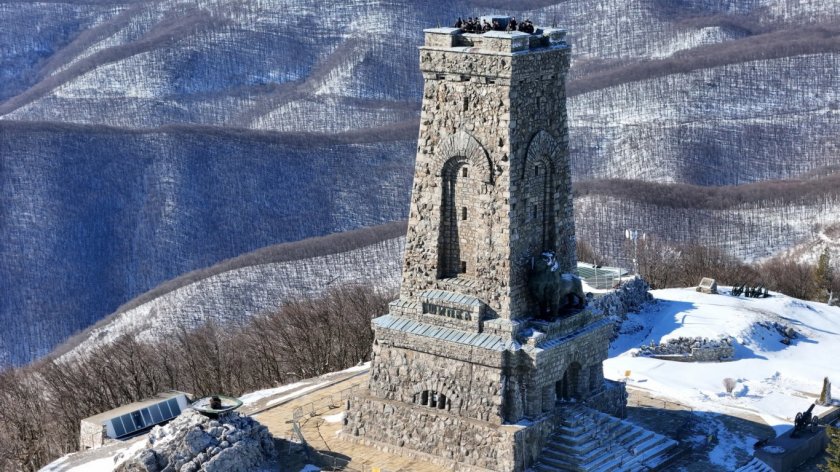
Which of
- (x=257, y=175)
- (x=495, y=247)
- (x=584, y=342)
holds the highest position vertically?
(x=495, y=247)

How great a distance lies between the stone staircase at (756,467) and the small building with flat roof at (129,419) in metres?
21.7

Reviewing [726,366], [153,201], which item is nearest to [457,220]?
[726,366]

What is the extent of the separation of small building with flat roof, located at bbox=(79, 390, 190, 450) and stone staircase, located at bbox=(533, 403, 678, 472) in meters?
16.5

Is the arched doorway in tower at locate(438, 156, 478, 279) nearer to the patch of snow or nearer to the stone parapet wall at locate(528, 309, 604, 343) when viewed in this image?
the stone parapet wall at locate(528, 309, 604, 343)

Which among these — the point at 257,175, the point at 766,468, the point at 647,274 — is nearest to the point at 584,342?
the point at 766,468

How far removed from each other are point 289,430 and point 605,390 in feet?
37.5

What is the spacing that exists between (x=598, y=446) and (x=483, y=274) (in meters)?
6.96

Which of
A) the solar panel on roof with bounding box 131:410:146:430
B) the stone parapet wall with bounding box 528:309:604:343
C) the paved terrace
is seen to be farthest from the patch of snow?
the stone parapet wall with bounding box 528:309:604:343

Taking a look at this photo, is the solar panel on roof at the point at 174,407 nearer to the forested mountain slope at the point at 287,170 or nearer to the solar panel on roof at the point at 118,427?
the solar panel on roof at the point at 118,427

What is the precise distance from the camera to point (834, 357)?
72.5 metres

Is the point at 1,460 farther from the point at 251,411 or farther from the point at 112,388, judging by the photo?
the point at 251,411

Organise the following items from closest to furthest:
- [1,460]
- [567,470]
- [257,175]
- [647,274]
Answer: [567,470] → [1,460] → [647,274] → [257,175]

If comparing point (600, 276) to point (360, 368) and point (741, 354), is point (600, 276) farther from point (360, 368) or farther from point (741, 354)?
point (360, 368)

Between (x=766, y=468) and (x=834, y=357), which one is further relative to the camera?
(x=834, y=357)
